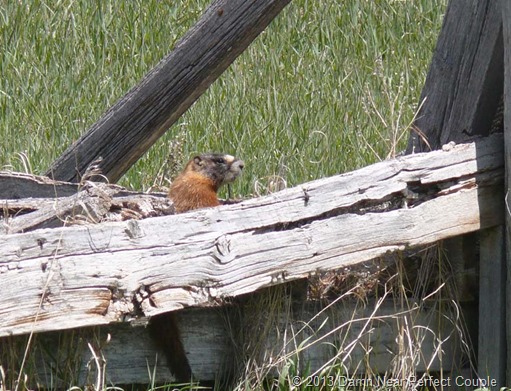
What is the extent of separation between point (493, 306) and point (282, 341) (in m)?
0.89

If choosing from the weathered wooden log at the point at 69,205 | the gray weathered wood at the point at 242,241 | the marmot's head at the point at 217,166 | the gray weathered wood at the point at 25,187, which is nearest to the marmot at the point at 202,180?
the marmot's head at the point at 217,166

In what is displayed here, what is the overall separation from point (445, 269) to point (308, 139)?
10.5 ft

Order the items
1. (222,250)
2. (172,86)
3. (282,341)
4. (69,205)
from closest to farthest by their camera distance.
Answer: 1. (222,250)
2. (69,205)
3. (282,341)
4. (172,86)

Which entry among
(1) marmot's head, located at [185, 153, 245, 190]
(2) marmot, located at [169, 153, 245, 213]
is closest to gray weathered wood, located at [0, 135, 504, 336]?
(2) marmot, located at [169, 153, 245, 213]

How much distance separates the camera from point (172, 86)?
14.4ft

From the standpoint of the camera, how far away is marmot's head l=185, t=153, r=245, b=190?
5.54 m

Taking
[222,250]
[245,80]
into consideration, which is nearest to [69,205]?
[222,250]

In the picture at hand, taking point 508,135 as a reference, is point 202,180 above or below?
above

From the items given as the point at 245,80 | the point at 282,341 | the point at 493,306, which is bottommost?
the point at 282,341

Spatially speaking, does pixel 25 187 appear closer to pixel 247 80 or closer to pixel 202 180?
pixel 202 180

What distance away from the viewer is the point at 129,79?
8602mm

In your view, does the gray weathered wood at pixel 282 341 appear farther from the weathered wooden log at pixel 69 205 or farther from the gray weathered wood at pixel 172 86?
the gray weathered wood at pixel 172 86

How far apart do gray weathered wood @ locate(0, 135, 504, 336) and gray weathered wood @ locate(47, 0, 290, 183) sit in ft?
2.61

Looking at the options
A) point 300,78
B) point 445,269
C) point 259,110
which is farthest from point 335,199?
point 300,78
